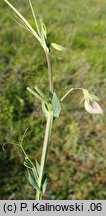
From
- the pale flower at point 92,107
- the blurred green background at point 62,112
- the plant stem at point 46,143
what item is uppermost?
the plant stem at point 46,143

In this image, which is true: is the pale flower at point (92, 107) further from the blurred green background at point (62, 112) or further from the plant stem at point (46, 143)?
the blurred green background at point (62, 112)

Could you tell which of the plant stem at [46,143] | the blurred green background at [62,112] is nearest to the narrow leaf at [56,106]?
the plant stem at [46,143]

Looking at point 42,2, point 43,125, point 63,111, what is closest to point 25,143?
point 43,125

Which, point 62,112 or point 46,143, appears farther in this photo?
point 62,112

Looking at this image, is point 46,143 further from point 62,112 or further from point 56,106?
point 62,112

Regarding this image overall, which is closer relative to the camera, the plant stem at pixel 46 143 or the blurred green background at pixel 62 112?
the plant stem at pixel 46 143

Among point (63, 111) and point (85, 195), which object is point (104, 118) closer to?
point (63, 111)

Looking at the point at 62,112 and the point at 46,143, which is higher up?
the point at 46,143

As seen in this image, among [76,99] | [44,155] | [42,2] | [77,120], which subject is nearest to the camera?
[44,155]

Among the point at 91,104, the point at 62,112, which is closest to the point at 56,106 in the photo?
the point at 91,104
